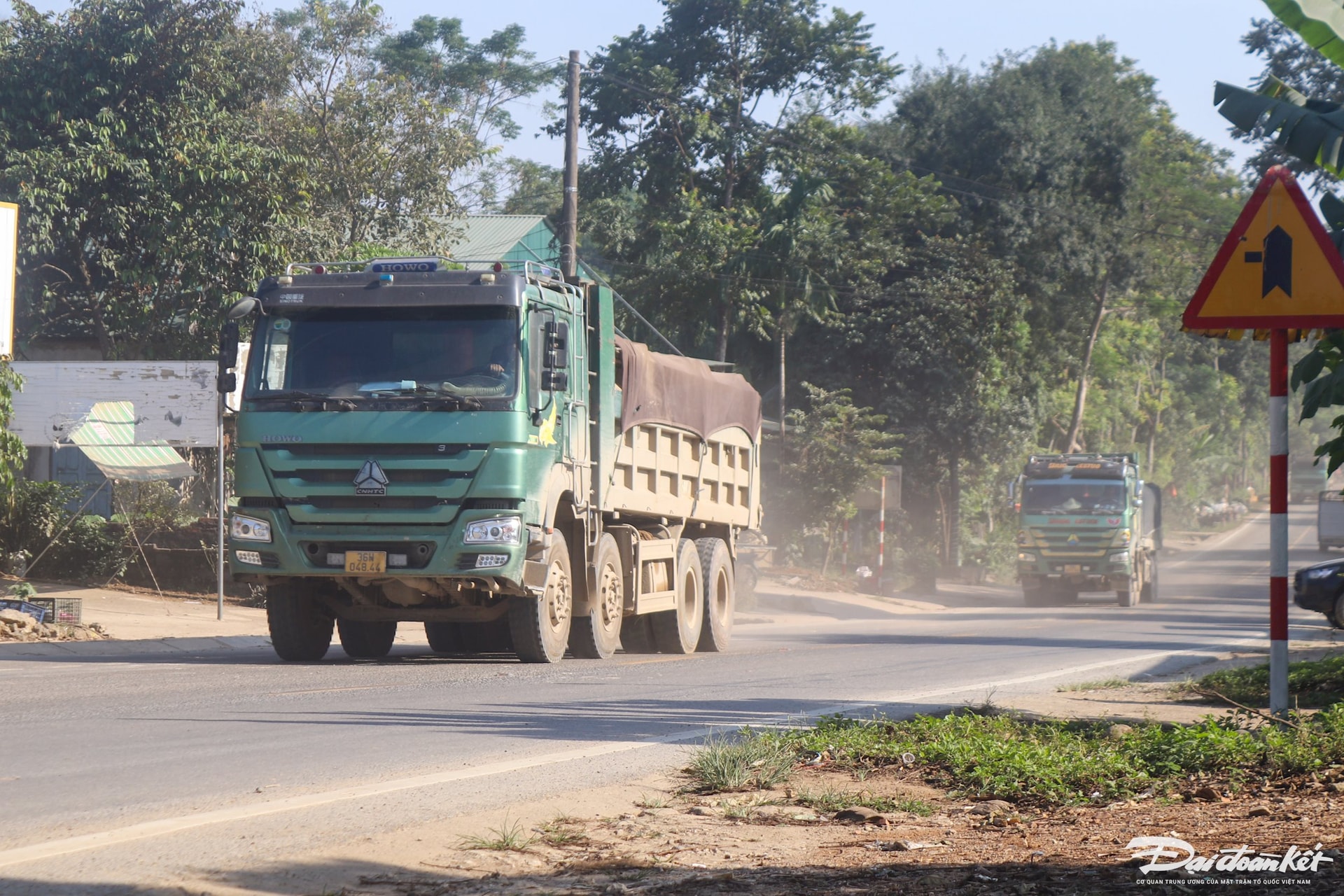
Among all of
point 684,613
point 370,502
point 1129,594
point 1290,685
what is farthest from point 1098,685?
point 1129,594

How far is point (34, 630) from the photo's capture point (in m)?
15.2

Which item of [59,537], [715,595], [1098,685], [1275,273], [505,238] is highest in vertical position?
[505,238]

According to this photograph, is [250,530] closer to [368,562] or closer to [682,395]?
[368,562]

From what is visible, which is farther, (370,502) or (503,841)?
(370,502)

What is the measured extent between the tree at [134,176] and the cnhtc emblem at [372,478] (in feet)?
48.0

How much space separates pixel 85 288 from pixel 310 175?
4831 mm

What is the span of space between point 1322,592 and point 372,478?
14124mm

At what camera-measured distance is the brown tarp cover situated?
1423 centimetres

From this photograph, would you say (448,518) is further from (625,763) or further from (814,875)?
(814,875)

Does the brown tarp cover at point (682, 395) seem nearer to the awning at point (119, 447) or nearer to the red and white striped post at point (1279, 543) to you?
the awning at point (119, 447)

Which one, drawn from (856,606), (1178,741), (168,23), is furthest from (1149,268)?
(1178,741)

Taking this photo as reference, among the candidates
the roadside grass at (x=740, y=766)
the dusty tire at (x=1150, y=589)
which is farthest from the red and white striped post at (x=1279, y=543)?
the dusty tire at (x=1150, y=589)

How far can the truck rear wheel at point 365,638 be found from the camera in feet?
46.0

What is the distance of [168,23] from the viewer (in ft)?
87.7
